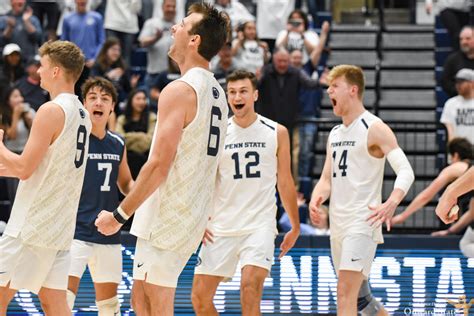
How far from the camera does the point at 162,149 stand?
687cm

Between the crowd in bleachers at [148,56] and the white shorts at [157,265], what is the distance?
22.5 feet

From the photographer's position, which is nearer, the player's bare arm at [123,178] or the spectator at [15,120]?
the player's bare arm at [123,178]

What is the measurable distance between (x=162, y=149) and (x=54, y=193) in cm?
136

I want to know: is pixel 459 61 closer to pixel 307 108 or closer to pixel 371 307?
pixel 307 108

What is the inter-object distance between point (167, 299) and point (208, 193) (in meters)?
0.76

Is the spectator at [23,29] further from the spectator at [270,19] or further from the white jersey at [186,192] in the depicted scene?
the white jersey at [186,192]

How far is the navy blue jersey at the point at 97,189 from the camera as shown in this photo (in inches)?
388

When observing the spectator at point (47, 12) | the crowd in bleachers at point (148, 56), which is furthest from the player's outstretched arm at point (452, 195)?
the spectator at point (47, 12)

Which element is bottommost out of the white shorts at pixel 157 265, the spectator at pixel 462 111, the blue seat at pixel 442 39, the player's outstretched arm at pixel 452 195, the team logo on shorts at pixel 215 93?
the white shorts at pixel 157 265

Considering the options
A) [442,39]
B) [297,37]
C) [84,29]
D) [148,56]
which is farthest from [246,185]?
[442,39]

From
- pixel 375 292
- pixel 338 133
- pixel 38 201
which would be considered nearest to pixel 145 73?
pixel 375 292

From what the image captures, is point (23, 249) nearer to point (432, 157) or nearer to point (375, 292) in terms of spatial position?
point (375, 292)

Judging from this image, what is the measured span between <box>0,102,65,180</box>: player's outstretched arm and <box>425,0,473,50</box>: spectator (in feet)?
36.8

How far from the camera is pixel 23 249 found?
7898 mm
